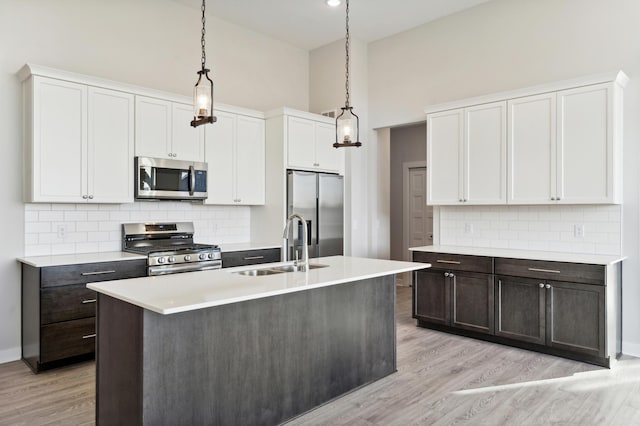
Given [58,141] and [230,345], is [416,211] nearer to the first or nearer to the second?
[58,141]

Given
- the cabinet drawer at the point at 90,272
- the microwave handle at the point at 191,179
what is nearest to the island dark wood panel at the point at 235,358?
the cabinet drawer at the point at 90,272

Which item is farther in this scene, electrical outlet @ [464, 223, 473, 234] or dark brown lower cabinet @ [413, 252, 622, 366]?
electrical outlet @ [464, 223, 473, 234]

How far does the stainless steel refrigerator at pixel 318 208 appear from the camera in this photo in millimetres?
5164

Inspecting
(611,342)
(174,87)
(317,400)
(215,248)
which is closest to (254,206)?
(215,248)

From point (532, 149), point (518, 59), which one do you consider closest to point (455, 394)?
point (532, 149)

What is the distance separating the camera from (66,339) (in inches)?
141

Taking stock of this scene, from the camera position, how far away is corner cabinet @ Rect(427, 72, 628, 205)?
12.6 feet

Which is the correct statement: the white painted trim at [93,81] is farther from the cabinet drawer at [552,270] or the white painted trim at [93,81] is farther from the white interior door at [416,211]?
the white interior door at [416,211]

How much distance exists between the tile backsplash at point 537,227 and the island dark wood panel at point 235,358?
2158 mm

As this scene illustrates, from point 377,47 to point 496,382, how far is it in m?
4.43

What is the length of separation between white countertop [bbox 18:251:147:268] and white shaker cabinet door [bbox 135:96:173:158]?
993 mm

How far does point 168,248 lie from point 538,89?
3.82 meters

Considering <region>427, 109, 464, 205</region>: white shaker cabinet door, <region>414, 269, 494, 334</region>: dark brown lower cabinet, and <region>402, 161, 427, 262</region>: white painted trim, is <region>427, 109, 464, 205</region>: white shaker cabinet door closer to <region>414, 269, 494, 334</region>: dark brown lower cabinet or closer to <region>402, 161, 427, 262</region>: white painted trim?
<region>414, 269, 494, 334</region>: dark brown lower cabinet

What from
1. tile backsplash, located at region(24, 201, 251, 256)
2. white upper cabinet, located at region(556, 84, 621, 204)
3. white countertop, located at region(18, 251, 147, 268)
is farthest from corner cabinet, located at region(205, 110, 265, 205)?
white upper cabinet, located at region(556, 84, 621, 204)
